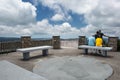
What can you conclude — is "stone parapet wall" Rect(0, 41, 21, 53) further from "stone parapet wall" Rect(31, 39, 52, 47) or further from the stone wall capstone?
the stone wall capstone

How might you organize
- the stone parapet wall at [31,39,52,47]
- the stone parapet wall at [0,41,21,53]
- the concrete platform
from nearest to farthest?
the concrete platform < the stone parapet wall at [0,41,21,53] < the stone parapet wall at [31,39,52,47]

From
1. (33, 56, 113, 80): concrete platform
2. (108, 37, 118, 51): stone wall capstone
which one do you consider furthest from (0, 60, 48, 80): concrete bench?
Result: (108, 37, 118, 51): stone wall capstone

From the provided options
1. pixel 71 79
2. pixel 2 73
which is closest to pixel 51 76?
pixel 71 79

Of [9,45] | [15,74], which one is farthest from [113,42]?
[15,74]

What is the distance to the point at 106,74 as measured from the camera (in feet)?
22.0

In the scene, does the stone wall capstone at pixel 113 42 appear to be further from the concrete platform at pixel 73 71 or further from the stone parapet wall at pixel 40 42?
the concrete platform at pixel 73 71

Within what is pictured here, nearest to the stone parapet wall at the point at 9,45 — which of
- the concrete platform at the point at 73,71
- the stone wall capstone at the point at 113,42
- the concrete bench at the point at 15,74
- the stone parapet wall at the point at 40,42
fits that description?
the stone parapet wall at the point at 40,42

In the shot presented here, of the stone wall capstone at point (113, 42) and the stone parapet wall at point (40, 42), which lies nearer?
the stone wall capstone at point (113, 42)

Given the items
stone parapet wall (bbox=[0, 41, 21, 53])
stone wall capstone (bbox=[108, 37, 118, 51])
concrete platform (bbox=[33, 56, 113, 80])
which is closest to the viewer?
concrete platform (bbox=[33, 56, 113, 80])

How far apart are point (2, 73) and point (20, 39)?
10.7 metres

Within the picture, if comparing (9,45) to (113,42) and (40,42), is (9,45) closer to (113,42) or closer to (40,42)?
(40,42)

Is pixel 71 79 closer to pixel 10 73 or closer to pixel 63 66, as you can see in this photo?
pixel 63 66

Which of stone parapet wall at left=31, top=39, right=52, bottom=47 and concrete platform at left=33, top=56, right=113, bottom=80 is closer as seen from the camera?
concrete platform at left=33, top=56, right=113, bottom=80

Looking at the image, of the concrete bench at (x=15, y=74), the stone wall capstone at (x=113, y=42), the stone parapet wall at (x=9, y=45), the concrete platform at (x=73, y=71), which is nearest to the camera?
the concrete bench at (x=15, y=74)
